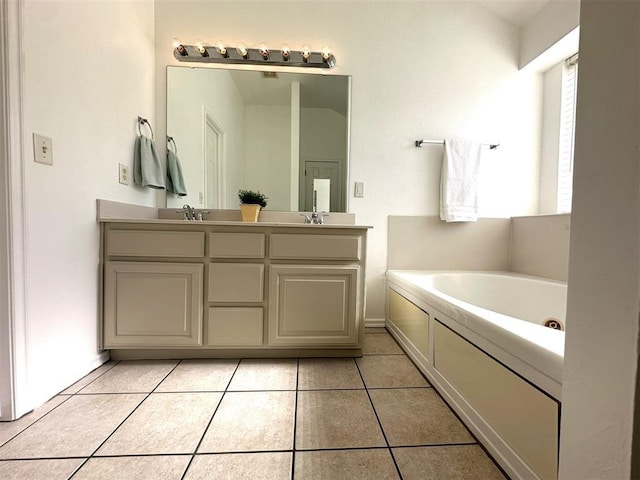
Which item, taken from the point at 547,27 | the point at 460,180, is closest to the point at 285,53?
the point at 460,180

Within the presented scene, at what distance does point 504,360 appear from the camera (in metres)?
0.94

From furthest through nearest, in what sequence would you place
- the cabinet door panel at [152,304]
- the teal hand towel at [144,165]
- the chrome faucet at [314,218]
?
the chrome faucet at [314,218] < the teal hand towel at [144,165] < the cabinet door panel at [152,304]

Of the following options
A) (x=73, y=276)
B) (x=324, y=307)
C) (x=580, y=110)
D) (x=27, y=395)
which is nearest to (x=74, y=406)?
(x=27, y=395)

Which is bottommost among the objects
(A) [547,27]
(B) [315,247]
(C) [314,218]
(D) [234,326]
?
(D) [234,326]

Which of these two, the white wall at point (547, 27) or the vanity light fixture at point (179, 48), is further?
the vanity light fixture at point (179, 48)

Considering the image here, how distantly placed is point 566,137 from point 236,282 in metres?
2.51

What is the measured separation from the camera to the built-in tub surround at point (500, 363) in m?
0.79

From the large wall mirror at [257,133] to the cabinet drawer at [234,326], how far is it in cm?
83

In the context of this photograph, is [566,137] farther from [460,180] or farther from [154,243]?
[154,243]

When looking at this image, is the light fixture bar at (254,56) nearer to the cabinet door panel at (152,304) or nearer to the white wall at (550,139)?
the cabinet door panel at (152,304)

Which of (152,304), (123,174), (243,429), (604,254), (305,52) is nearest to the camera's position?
(604,254)

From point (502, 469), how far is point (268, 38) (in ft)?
8.73

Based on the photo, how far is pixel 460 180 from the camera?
219 cm

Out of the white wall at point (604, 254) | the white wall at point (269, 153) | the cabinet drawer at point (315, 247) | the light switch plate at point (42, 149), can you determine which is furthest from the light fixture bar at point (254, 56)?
the white wall at point (604, 254)
